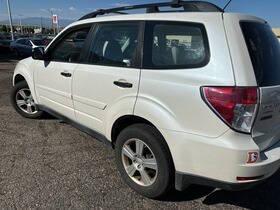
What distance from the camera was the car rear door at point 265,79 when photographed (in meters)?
3.08

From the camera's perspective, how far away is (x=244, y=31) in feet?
10.4

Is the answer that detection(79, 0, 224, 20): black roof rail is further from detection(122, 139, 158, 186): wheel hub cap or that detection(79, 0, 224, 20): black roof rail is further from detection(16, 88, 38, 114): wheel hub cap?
detection(16, 88, 38, 114): wheel hub cap

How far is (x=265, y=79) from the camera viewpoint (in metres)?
3.13

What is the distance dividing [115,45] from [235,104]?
1.69 m

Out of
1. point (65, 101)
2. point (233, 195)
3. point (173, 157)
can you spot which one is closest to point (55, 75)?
point (65, 101)

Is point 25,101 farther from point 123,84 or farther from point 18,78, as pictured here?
point 123,84

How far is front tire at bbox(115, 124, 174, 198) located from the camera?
136 inches

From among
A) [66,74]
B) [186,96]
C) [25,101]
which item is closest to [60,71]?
[66,74]

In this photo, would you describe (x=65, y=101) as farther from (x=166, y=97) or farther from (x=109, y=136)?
(x=166, y=97)

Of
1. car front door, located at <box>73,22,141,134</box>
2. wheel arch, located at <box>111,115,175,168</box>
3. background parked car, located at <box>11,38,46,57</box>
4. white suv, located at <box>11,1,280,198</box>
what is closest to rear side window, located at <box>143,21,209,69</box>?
white suv, located at <box>11,1,280,198</box>

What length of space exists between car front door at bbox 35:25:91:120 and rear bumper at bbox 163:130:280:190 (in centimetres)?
191

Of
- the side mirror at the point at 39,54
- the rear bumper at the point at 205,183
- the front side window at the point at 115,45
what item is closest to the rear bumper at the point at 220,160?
the rear bumper at the point at 205,183

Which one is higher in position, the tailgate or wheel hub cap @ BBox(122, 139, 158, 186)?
the tailgate

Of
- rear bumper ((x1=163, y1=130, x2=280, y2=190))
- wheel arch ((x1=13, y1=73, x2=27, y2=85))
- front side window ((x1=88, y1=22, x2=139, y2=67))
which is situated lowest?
wheel arch ((x1=13, y1=73, x2=27, y2=85))
